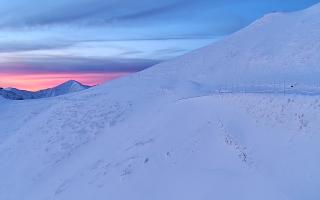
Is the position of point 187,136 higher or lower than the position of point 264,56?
lower

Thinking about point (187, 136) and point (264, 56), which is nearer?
point (187, 136)

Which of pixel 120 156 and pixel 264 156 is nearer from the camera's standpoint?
pixel 264 156

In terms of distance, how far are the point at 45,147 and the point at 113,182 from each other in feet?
38.0

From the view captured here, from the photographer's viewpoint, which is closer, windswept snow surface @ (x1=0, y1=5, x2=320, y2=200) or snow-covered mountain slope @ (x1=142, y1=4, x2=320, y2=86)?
windswept snow surface @ (x1=0, y1=5, x2=320, y2=200)

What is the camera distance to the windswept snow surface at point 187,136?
59.6ft

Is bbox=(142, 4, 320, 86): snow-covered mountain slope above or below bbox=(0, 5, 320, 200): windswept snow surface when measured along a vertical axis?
above

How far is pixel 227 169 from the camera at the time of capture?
19.1 m

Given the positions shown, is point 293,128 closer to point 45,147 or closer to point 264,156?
point 264,156

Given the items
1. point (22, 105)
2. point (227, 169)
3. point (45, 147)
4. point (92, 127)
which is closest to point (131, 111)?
point (92, 127)

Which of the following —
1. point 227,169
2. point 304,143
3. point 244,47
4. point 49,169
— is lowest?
point 49,169

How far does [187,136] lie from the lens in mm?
23391

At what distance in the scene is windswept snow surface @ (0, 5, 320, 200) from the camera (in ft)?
59.6

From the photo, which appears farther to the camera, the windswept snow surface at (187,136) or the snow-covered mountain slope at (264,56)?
the snow-covered mountain slope at (264,56)

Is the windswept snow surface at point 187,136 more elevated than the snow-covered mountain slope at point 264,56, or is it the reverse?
the snow-covered mountain slope at point 264,56
